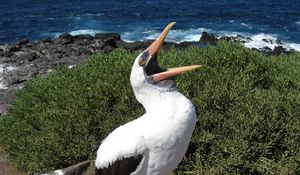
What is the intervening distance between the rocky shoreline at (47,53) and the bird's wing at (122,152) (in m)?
18.3

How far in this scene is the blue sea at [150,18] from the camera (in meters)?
50.6

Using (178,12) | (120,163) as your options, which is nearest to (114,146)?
(120,163)

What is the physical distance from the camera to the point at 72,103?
40.4 feet

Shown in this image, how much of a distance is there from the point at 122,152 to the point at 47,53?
102 feet

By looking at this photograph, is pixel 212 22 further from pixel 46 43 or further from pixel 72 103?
pixel 72 103

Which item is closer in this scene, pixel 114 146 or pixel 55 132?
pixel 114 146

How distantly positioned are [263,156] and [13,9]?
5869 cm

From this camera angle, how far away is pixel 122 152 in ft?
23.6

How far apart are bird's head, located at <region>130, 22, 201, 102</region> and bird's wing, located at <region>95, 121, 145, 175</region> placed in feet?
1.79

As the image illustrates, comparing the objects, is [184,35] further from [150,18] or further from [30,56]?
[30,56]

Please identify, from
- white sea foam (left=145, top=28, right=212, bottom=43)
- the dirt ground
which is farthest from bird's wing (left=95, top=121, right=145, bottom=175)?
white sea foam (left=145, top=28, right=212, bottom=43)

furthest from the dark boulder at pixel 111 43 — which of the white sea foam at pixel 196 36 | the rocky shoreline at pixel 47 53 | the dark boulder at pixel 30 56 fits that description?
the white sea foam at pixel 196 36

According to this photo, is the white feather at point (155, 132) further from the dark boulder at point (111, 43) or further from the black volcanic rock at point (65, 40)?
the black volcanic rock at point (65, 40)

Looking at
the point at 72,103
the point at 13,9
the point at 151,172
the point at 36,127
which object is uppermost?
the point at 151,172
